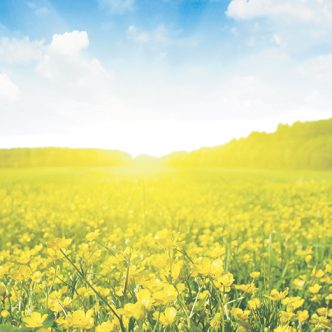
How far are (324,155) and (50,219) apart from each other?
32267 millimetres

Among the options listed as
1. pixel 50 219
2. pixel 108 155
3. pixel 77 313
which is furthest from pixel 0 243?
pixel 108 155

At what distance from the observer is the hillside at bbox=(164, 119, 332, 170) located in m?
35.6

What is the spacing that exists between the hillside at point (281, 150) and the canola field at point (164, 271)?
27489mm

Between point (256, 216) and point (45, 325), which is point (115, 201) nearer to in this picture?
point (256, 216)

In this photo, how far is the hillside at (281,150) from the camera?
1400 inches

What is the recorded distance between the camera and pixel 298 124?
128ft

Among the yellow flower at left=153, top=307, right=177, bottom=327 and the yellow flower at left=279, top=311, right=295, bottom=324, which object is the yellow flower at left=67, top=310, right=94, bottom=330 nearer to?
the yellow flower at left=153, top=307, right=177, bottom=327

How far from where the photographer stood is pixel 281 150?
37531 millimetres

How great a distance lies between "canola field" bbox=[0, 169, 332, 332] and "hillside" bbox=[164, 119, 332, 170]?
27.5 meters

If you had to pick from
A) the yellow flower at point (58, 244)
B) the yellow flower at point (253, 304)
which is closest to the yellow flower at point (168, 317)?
the yellow flower at point (58, 244)

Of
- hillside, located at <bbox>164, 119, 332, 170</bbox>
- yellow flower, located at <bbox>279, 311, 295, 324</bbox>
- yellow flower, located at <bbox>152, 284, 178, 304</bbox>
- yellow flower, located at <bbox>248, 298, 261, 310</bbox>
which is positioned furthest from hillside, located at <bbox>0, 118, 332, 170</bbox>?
yellow flower, located at <bbox>152, 284, 178, 304</bbox>

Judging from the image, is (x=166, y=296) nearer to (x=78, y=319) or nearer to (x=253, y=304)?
(x=78, y=319)

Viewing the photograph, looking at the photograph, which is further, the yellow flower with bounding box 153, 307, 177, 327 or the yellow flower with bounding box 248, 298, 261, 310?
the yellow flower with bounding box 248, 298, 261, 310

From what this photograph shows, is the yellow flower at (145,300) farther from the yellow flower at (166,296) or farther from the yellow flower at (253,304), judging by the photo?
the yellow flower at (253,304)
